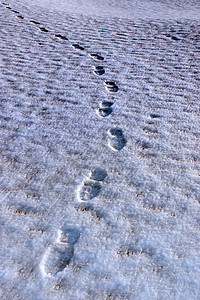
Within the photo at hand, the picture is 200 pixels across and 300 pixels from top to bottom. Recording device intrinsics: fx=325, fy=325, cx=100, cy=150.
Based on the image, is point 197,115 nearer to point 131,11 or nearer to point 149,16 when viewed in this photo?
point 149,16

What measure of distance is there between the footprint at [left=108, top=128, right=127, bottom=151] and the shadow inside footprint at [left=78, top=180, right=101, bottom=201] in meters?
0.29

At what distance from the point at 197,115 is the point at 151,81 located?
59cm

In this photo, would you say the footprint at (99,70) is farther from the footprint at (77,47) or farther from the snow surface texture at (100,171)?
the footprint at (77,47)

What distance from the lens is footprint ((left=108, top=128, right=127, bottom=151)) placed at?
1.68m

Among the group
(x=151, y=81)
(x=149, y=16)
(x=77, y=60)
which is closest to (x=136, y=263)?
(x=151, y=81)

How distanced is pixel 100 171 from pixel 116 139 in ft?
0.95

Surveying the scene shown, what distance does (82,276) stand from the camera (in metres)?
1.05

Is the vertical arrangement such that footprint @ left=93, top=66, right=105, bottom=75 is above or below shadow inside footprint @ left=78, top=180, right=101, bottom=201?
below

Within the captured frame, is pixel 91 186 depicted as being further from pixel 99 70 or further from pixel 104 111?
pixel 99 70

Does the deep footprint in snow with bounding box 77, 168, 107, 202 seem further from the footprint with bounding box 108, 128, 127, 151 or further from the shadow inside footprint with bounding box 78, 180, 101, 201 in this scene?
the footprint with bounding box 108, 128, 127, 151

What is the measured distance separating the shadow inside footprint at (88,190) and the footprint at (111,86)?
3.32ft

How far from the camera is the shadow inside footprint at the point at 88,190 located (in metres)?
1.37

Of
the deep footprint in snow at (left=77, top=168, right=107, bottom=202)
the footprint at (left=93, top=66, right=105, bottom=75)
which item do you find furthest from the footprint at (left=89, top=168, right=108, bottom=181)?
the footprint at (left=93, top=66, right=105, bottom=75)

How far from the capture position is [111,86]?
2.34 metres
